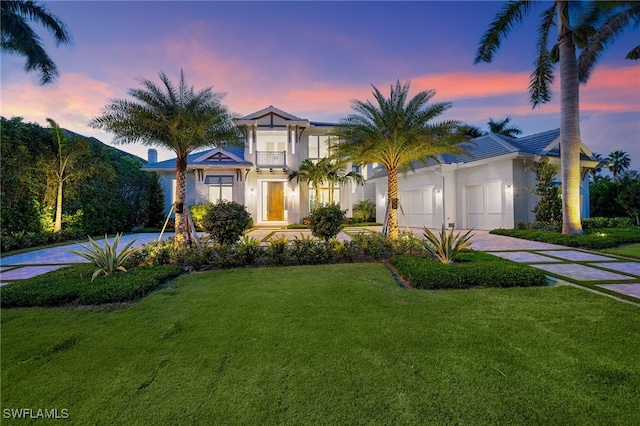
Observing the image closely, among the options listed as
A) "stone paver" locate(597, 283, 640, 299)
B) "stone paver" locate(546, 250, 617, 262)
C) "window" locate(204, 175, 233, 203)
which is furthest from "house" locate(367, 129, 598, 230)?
"window" locate(204, 175, 233, 203)

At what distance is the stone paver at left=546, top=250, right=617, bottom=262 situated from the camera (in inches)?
306

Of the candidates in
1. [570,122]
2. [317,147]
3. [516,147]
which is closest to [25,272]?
[317,147]

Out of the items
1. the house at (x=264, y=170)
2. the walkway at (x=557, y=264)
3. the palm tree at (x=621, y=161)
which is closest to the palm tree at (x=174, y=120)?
the walkway at (x=557, y=264)

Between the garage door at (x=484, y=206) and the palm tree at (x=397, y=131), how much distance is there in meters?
7.07

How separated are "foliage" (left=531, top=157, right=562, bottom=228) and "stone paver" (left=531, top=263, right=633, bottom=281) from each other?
26.1 ft

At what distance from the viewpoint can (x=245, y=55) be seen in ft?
36.1

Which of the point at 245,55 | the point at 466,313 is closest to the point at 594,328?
the point at 466,313

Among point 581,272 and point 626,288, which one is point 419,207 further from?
point 626,288

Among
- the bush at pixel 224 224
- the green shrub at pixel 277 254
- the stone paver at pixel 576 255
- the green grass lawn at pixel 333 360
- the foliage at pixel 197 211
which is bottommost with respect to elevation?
the green grass lawn at pixel 333 360

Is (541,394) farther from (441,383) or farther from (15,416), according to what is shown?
(15,416)

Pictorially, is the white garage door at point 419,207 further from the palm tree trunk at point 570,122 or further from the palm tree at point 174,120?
the palm tree at point 174,120

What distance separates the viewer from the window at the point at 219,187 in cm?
1920

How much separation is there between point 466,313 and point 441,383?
1.78 m

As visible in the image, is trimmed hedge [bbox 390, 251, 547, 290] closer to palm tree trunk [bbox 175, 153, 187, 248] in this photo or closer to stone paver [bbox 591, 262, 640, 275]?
stone paver [bbox 591, 262, 640, 275]
